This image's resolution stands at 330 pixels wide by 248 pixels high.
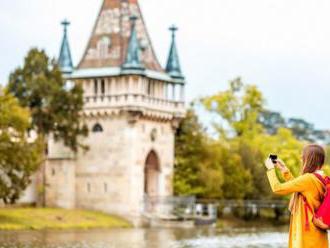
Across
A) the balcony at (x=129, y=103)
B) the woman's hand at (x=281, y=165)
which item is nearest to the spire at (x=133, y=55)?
the balcony at (x=129, y=103)

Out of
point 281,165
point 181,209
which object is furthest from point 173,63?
point 281,165

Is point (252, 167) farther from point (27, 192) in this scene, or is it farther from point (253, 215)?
point (27, 192)

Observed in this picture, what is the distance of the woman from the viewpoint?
11.6 m

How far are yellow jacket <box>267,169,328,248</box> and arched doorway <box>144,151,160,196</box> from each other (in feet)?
191

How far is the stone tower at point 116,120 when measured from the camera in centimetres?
6638

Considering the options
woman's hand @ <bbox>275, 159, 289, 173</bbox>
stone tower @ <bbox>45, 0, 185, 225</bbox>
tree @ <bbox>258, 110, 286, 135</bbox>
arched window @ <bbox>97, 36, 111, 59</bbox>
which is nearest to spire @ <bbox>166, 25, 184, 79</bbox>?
stone tower @ <bbox>45, 0, 185, 225</bbox>

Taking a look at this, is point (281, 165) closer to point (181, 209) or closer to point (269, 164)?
point (269, 164)

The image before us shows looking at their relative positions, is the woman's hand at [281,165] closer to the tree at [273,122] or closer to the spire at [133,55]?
the spire at [133,55]

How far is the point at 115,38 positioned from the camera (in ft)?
222

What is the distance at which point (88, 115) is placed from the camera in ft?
223

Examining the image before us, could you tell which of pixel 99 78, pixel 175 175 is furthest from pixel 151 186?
pixel 99 78

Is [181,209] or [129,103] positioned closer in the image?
[129,103]

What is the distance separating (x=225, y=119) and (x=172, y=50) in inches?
663

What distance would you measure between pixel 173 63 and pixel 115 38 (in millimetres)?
5649
